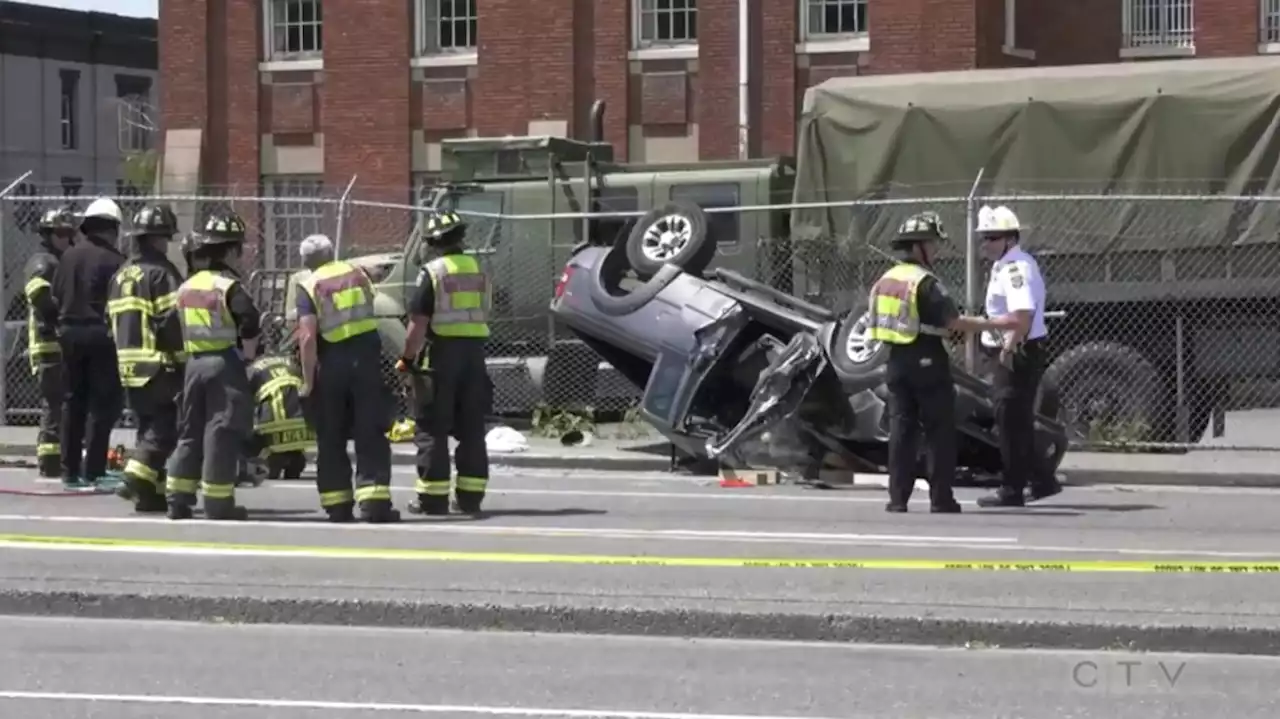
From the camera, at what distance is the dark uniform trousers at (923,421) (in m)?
12.9

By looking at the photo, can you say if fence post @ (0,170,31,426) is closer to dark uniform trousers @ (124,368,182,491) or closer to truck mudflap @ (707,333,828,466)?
dark uniform trousers @ (124,368,182,491)

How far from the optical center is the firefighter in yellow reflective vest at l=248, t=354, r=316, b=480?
14.5 metres

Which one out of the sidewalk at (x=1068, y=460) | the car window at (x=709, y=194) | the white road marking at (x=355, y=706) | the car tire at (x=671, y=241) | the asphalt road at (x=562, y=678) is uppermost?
the car window at (x=709, y=194)

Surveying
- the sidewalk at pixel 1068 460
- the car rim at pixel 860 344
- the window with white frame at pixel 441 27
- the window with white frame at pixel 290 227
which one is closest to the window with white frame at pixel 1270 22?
the window with white frame at pixel 441 27

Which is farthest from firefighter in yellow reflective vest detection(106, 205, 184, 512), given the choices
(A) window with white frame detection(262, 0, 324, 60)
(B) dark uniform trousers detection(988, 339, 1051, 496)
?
(A) window with white frame detection(262, 0, 324, 60)

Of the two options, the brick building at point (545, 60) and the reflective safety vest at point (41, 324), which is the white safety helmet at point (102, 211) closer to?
the reflective safety vest at point (41, 324)

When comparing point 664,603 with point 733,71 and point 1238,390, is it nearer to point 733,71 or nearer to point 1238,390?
point 1238,390

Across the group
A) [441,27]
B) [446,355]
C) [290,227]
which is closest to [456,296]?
[446,355]

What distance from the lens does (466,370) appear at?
12602 mm

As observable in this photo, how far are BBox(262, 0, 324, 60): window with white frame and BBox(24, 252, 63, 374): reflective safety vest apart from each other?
61.9 feet

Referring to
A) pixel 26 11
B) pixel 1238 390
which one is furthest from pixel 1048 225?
pixel 26 11

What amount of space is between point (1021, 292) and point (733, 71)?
18.3 m

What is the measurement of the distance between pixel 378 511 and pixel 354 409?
2.10ft

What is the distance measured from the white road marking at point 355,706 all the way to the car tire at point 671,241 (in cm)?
896
